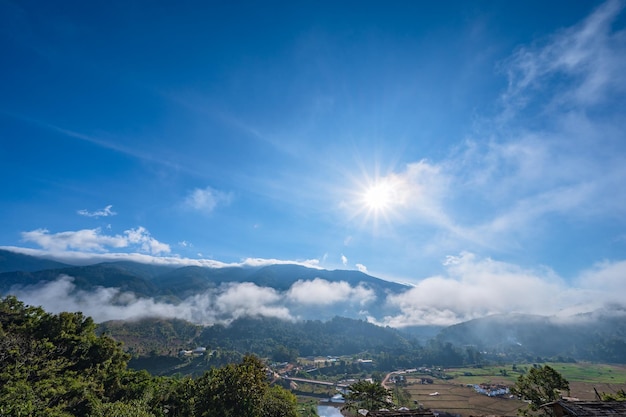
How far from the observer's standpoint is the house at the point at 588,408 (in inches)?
568

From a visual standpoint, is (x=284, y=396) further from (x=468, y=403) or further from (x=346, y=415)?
(x=468, y=403)

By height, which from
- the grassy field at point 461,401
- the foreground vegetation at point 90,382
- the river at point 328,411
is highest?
the foreground vegetation at point 90,382

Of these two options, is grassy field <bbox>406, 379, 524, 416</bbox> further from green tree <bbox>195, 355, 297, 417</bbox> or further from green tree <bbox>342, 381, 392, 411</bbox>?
green tree <bbox>195, 355, 297, 417</bbox>

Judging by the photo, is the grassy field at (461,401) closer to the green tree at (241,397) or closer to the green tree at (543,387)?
the green tree at (543,387)

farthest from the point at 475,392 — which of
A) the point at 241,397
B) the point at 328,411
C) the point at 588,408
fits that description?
the point at 588,408

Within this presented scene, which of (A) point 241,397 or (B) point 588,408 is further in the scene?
(A) point 241,397

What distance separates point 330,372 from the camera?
14650 centimetres

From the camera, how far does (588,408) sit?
1480 centimetres

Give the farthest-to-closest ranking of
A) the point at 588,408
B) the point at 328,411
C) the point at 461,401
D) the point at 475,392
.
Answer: the point at 475,392 < the point at 461,401 < the point at 328,411 < the point at 588,408

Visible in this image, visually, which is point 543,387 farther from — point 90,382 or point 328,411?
point 328,411

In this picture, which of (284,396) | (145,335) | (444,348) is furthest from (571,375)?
(145,335)

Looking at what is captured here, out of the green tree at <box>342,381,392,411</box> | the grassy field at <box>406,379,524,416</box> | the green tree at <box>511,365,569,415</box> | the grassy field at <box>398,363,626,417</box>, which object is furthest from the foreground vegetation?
the grassy field at <box>406,379,524,416</box>

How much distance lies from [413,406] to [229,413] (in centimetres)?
6735

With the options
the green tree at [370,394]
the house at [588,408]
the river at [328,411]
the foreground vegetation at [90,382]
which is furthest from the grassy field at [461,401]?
the house at [588,408]
